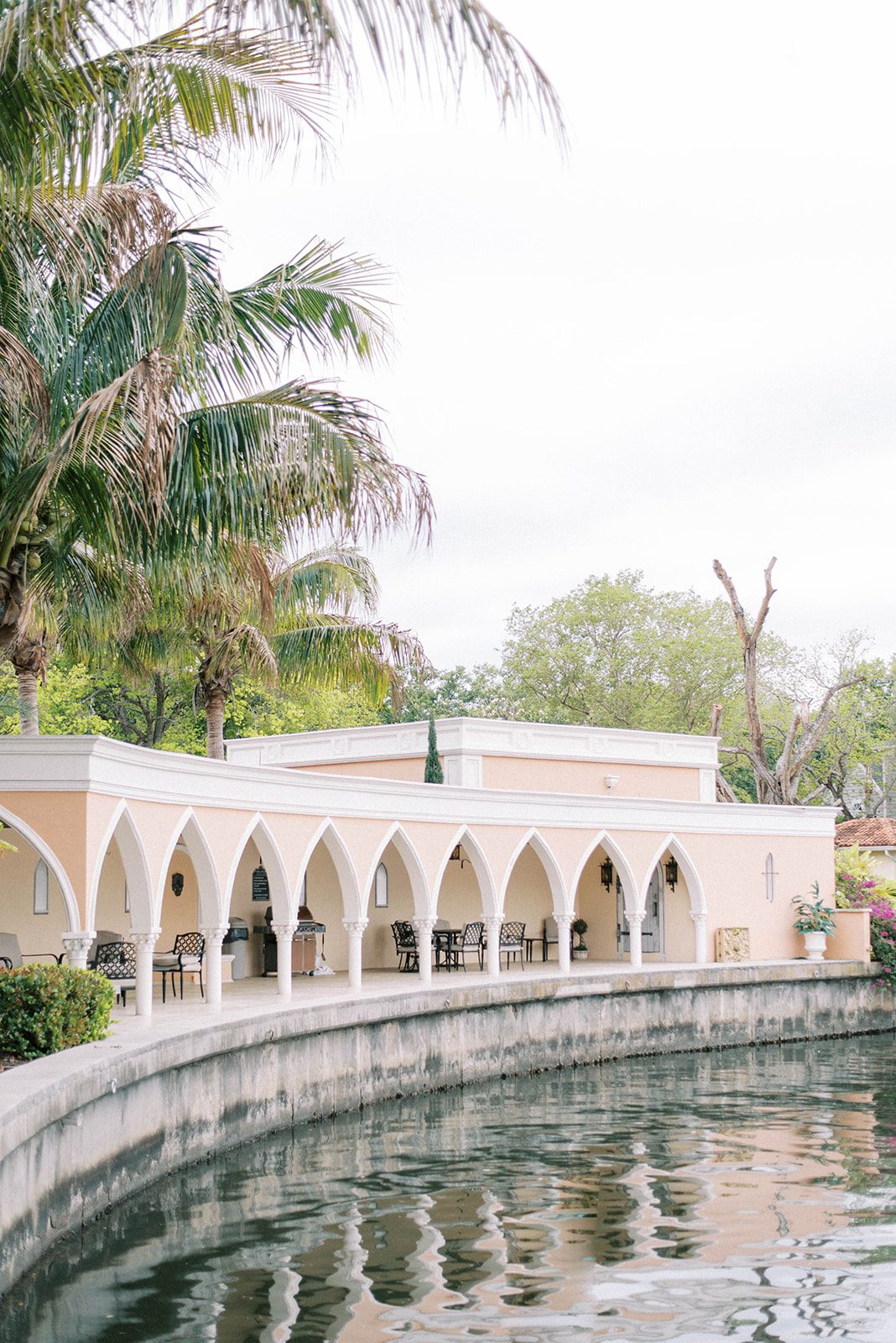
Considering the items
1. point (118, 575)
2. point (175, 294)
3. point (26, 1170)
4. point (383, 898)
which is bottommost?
point (26, 1170)

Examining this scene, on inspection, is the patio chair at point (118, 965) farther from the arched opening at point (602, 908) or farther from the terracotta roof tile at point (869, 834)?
the terracotta roof tile at point (869, 834)

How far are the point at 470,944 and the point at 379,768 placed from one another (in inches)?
168

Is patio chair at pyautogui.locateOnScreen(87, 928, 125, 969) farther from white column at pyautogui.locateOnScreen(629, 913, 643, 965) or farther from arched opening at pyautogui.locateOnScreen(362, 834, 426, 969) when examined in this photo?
white column at pyautogui.locateOnScreen(629, 913, 643, 965)

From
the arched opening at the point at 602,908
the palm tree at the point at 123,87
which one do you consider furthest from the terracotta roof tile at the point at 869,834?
the palm tree at the point at 123,87

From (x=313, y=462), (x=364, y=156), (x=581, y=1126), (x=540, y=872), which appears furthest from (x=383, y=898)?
(x=364, y=156)

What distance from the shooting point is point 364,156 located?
907 centimetres

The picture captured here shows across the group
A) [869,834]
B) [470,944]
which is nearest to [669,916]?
[470,944]

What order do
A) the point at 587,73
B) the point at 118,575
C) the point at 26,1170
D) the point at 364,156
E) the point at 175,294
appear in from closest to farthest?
1. the point at 587,73
2. the point at 364,156
3. the point at 26,1170
4. the point at 175,294
5. the point at 118,575

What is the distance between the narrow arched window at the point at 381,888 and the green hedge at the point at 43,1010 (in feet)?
44.4

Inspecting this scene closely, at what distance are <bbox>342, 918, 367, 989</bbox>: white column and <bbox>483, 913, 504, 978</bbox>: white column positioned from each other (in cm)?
320

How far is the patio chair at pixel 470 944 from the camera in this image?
2566 cm

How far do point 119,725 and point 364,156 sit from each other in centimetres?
3672

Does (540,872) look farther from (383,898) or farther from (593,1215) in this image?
(593,1215)

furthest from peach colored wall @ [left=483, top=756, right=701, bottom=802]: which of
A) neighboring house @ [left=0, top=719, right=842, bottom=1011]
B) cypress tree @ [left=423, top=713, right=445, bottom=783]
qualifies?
cypress tree @ [left=423, top=713, right=445, bottom=783]
